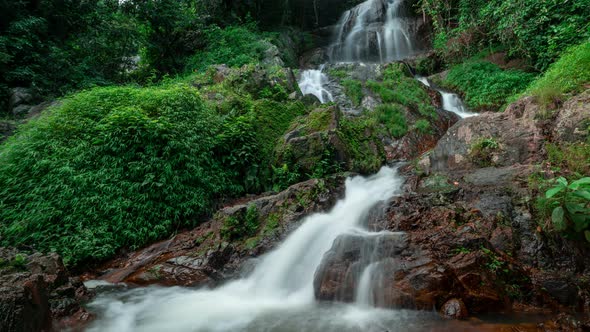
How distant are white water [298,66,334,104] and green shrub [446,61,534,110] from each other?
5.49m

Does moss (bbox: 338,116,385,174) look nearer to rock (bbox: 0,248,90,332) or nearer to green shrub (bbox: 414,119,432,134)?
green shrub (bbox: 414,119,432,134)

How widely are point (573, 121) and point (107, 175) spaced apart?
844cm

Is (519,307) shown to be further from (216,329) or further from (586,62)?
(586,62)

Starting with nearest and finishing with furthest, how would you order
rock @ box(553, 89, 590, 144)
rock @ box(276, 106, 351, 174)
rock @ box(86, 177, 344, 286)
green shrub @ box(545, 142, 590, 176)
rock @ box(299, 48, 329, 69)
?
green shrub @ box(545, 142, 590, 176), rock @ box(86, 177, 344, 286), rock @ box(553, 89, 590, 144), rock @ box(276, 106, 351, 174), rock @ box(299, 48, 329, 69)

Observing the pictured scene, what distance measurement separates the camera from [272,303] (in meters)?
4.62

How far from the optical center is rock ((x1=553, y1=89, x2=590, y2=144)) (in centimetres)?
538

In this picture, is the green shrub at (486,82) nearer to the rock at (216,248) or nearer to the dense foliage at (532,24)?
the dense foliage at (532,24)

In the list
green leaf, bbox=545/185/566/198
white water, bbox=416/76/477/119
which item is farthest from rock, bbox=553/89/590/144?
white water, bbox=416/76/477/119

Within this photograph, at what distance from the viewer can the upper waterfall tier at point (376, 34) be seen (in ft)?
63.6

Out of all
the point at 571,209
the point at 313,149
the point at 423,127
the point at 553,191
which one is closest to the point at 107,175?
the point at 313,149

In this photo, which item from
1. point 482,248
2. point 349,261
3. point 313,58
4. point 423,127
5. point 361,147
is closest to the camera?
point 482,248

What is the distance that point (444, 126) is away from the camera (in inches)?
462

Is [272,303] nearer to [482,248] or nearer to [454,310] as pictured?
[454,310]

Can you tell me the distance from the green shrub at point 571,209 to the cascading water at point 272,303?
2103 millimetres
